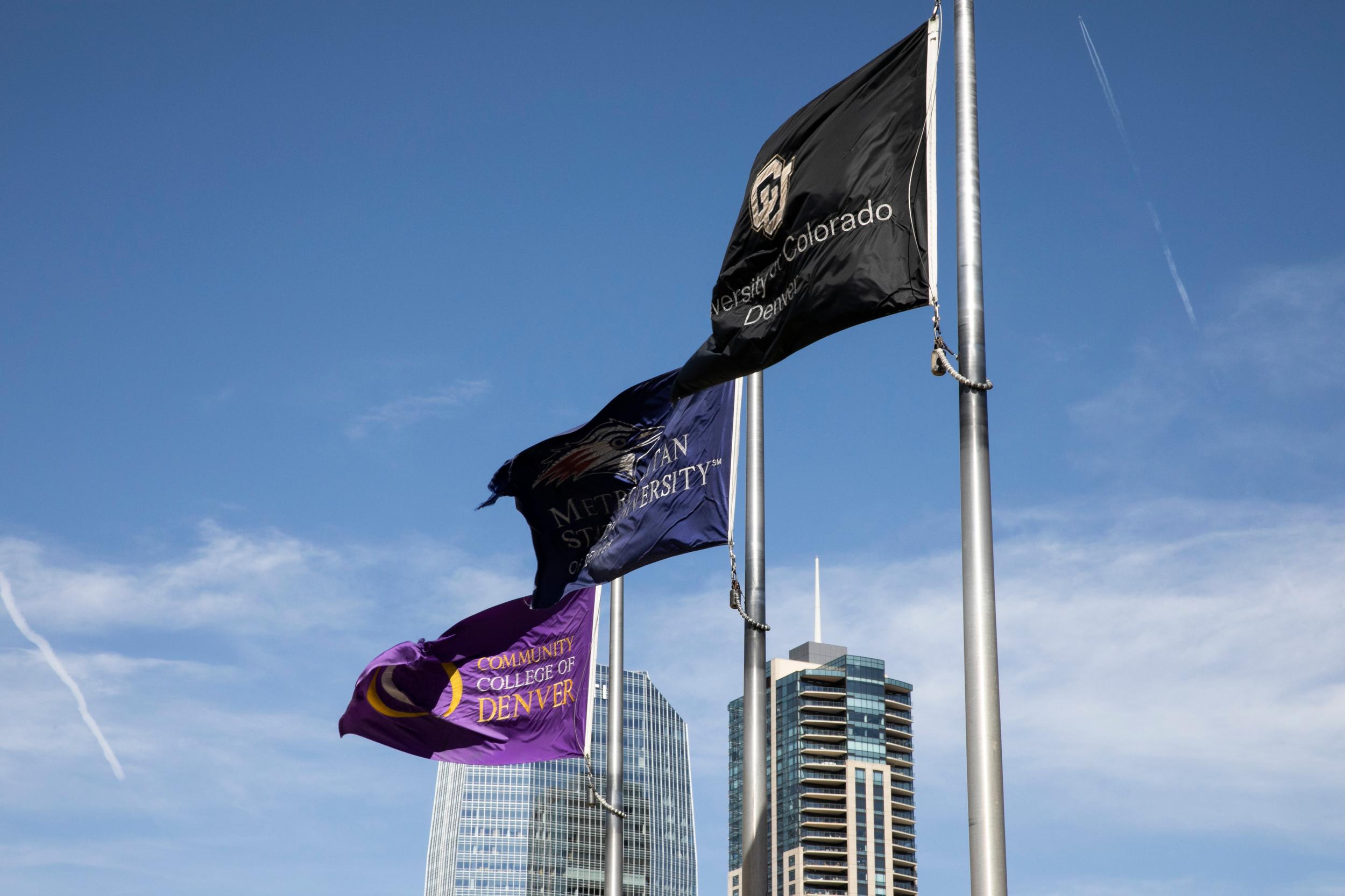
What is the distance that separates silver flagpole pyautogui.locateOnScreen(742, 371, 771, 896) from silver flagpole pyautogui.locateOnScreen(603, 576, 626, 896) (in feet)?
15.2

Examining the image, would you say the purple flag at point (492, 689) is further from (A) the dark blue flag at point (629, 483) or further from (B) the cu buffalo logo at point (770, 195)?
(B) the cu buffalo logo at point (770, 195)

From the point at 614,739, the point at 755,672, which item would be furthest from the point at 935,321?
the point at 614,739

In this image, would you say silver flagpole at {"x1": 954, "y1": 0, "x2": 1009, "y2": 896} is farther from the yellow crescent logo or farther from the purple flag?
the yellow crescent logo

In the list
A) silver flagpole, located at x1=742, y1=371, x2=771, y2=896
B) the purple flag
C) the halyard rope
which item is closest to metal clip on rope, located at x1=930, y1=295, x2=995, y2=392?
the halyard rope

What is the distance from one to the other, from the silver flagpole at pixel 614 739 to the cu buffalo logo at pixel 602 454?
1788 millimetres

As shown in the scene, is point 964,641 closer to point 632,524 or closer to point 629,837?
point 632,524

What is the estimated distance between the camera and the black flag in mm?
12359

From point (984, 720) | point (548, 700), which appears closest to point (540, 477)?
point (548, 700)

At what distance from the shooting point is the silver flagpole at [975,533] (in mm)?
10703

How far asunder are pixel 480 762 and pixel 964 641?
16.3 m

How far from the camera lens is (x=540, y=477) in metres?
22.2

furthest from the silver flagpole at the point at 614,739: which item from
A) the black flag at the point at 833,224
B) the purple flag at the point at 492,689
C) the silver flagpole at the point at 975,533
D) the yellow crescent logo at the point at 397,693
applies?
the silver flagpole at the point at 975,533

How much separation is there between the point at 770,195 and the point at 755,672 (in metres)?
5.62

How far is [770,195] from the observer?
1412cm
